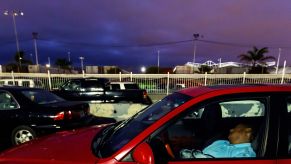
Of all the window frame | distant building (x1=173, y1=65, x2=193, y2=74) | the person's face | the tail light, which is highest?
the window frame

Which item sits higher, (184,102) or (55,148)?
(184,102)

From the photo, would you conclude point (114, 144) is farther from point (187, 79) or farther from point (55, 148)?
point (187, 79)

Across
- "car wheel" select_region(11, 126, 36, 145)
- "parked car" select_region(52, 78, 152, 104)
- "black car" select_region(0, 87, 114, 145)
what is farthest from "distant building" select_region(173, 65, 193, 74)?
"car wheel" select_region(11, 126, 36, 145)

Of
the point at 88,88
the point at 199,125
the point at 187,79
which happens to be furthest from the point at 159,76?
the point at 199,125

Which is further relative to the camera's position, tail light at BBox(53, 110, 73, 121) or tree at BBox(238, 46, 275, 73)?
tree at BBox(238, 46, 275, 73)

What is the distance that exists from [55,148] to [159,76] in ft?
74.5

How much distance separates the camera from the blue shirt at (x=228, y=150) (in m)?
2.66

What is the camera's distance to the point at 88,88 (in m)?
14.0

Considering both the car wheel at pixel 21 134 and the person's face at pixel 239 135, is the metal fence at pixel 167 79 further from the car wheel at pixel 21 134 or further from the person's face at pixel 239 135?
the person's face at pixel 239 135

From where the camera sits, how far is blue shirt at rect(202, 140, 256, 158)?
2659 millimetres

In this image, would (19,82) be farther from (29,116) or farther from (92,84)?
(29,116)

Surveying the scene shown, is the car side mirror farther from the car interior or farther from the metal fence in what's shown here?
the metal fence

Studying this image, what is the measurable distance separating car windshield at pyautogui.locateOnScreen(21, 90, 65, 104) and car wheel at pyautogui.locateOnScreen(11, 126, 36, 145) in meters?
0.70

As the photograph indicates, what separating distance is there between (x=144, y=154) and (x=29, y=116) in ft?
17.1
